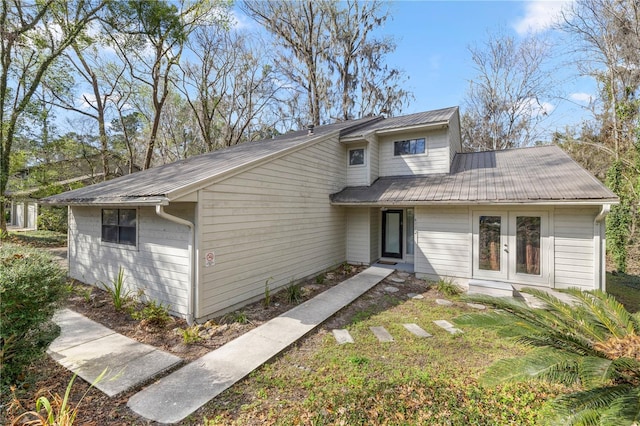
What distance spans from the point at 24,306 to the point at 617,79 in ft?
72.3

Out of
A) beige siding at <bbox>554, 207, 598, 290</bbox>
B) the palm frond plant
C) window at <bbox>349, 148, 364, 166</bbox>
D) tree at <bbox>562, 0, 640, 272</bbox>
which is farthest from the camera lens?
tree at <bbox>562, 0, 640, 272</bbox>

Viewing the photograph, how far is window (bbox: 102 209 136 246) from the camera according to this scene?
6.47 meters

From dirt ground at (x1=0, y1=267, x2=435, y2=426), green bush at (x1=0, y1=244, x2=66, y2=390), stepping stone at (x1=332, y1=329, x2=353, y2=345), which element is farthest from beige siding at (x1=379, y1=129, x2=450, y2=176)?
green bush at (x1=0, y1=244, x2=66, y2=390)

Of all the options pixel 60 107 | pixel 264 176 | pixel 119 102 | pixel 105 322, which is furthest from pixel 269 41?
pixel 105 322

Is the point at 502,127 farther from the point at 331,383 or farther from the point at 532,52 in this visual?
the point at 331,383

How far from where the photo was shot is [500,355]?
4.41 m

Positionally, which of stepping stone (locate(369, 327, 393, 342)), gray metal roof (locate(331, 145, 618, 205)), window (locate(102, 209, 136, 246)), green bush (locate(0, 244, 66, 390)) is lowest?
stepping stone (locate(369, 327, 393, 342))

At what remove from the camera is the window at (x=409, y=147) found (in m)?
10.2

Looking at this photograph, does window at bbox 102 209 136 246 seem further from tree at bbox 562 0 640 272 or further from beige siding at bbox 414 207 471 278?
tree at bbox 562 0 640 272

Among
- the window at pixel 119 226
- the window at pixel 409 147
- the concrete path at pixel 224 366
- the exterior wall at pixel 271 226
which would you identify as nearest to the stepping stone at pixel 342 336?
the concrete path at pixel 224 366

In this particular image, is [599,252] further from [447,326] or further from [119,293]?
[119,293]

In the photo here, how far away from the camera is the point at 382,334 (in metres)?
5.16

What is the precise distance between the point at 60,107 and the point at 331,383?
22.0 meters

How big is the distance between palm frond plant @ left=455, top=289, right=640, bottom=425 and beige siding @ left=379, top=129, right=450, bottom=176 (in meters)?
7.38
